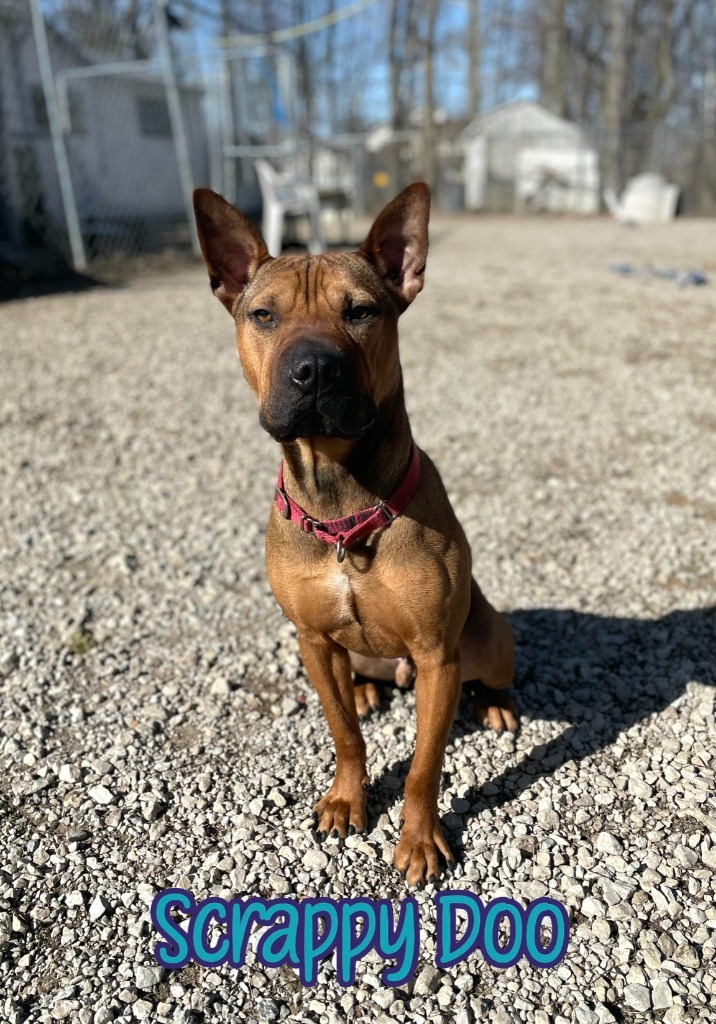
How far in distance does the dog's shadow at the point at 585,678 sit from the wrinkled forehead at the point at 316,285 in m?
1.75

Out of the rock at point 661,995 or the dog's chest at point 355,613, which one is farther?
the dog's chest at point 355,613

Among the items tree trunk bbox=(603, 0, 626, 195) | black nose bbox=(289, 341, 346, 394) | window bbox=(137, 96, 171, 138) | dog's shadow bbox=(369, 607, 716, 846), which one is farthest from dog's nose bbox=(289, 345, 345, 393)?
tree trunk bbox=(603, 0, 626, 195)

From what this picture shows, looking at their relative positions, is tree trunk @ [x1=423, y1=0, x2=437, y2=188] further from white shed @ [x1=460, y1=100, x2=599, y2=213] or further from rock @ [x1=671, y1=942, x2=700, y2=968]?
rock @ [x1=671, y1=942, x2=700, y2=968]

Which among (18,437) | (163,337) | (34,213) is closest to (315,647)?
(18,437)

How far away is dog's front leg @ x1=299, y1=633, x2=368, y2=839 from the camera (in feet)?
8.41

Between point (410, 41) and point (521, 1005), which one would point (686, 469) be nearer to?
point (521, 1005)

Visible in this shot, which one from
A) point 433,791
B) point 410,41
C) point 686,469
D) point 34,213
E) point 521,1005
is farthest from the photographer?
point 410,41

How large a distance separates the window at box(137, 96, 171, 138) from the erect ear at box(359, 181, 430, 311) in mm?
18652

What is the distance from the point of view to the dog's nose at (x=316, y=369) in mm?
2014

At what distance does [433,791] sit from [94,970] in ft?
3.65

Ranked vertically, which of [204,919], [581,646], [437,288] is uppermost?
[204,919]

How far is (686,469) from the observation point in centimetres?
574

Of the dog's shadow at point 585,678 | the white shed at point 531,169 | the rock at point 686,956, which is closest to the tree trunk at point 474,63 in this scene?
the white shed at point 531,169

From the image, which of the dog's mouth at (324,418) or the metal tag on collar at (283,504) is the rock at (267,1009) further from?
the dog's mouth at (324,418)
